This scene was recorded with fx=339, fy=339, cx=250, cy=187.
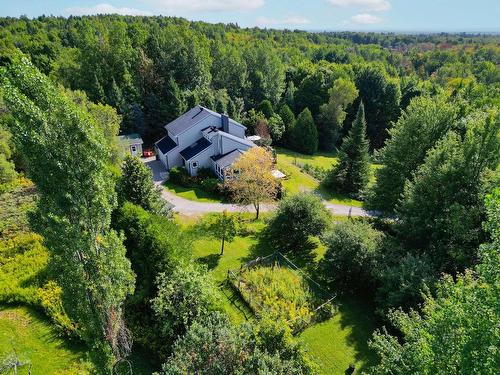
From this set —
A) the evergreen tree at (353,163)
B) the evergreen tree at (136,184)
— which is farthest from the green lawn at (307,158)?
the evergreen tree at (136,184)

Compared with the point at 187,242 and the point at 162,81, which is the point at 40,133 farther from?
the point at 162,81

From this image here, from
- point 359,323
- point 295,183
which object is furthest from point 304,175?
point 359,323

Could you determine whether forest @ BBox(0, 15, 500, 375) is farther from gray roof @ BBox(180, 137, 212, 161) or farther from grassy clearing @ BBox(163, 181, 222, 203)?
gray roof @ BBox(180, 137, 212, 161)

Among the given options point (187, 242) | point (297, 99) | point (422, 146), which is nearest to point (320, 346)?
point (187, 242)

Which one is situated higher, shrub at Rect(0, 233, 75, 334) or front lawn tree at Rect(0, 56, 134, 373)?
front lawn tree at Rect(0, 56, 134, 373)

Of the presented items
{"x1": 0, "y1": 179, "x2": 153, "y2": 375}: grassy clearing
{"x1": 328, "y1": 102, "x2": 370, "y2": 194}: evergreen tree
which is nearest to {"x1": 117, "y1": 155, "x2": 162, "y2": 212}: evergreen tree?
{"x1": 0, "y1": 179, "x2": 153, "y2": 375}: grassy clearing
